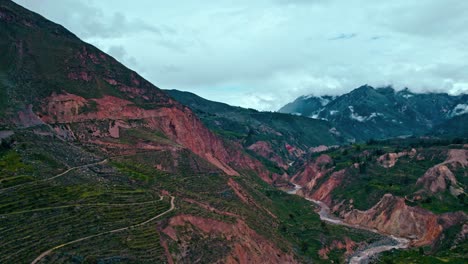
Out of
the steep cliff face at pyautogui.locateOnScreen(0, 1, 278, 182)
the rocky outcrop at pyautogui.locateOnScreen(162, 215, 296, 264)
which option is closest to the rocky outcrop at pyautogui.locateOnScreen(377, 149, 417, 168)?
the steep cliff face at pyautogui.locateOnScreen(0, 1, 278, 182)

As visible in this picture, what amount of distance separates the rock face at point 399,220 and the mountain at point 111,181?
9584mm

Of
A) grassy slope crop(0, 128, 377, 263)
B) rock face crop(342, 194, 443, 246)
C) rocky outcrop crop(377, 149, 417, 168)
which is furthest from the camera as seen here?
rocky outcrop crop(377, 149, 417, 168)

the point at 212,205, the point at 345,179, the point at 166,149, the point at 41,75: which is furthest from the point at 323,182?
the point at 41,75

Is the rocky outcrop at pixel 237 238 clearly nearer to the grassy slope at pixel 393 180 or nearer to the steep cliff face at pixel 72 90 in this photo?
the steep cliff face at pixel 72 90

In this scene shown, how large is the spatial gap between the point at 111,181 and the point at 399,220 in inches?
3120

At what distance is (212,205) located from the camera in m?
103

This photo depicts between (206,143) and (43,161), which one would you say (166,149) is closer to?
(43,161)

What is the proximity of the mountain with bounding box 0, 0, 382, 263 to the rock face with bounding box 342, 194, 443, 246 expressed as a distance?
31.4 feet

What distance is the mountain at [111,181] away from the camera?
73.5 metres

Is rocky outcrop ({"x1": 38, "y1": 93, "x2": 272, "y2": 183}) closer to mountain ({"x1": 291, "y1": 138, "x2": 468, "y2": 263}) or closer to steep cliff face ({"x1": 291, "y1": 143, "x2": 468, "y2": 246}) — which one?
steep cliff face ({"x1": 291, "y1": 143, "x2": 468, "y2": 246})

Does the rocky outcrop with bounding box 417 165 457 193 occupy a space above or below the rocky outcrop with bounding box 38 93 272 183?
below

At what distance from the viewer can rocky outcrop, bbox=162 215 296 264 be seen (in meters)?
85.1

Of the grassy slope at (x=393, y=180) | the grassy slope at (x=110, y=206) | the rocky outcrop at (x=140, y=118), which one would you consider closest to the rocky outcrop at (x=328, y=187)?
the grassy slope at (x=393, y=180)

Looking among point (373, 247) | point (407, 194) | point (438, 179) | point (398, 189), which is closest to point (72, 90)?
point (373, 247)
